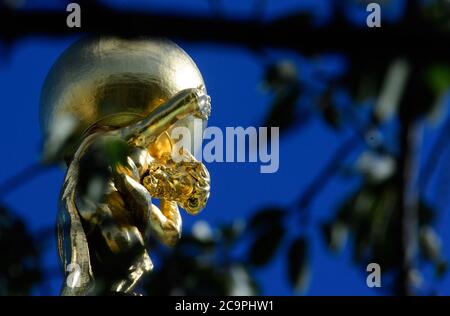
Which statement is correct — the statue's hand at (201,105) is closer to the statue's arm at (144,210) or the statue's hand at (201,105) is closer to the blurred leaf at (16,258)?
the statue's arm at (144,210)

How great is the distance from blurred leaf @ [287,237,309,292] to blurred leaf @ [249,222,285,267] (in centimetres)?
6

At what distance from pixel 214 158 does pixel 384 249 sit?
4.34 m

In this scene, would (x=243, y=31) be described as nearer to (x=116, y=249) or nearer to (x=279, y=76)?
(x=279, y=76)

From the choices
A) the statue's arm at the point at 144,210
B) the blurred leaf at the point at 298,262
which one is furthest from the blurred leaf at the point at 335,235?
the statue's arm at the point at 144,210

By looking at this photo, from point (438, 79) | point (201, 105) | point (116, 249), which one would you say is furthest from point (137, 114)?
point (438, 79)

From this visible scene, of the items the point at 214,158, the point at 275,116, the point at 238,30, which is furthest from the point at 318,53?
the point at 214,158

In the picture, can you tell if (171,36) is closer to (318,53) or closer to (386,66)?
(318,53)

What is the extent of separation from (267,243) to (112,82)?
544cm

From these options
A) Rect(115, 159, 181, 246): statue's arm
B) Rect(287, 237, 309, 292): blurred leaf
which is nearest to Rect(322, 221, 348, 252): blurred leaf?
Rect(287, 237, 309, 292): blurred leaf

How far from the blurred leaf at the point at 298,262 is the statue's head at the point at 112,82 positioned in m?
5.16

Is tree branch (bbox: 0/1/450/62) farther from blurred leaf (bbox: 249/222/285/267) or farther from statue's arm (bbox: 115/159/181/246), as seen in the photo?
statue's arm (bbox: 115/159/181/246)

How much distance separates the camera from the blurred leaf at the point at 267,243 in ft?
10.4

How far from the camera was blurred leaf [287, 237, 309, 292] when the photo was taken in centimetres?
322

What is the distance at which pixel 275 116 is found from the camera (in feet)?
10.2
